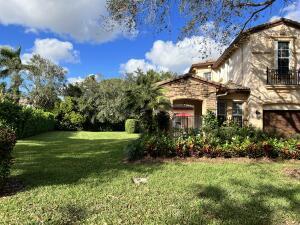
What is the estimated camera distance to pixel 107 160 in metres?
12.7

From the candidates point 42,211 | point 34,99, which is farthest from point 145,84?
point 34,99

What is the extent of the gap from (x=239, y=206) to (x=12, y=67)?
39060 mm

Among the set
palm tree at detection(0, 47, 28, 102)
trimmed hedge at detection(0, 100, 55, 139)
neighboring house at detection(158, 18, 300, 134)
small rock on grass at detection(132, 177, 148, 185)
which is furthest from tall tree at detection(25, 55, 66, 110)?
small rock on grass at detection(132, 177, 148, 185)

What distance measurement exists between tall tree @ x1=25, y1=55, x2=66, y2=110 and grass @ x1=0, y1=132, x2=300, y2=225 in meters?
31.9

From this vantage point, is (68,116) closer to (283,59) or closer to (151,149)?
(283,59)

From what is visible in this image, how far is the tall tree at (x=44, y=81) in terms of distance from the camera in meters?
42.1

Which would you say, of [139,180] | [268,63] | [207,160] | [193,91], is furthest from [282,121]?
[139,180]

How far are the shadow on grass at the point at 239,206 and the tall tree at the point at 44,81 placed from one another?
121 ft

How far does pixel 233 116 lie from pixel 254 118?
4.11 feet

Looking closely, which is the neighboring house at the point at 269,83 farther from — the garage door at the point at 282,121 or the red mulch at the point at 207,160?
the red mulch at the point at 207,160

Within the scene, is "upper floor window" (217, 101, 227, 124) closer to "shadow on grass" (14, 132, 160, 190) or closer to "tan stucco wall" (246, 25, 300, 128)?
"tan stucco wall" (246, 25, 300, 128)

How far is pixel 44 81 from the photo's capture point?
42.8 meters

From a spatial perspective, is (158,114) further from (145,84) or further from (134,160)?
(134,160)

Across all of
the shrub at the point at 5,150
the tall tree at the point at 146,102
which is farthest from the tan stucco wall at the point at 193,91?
the shrub at the point at 5,150
